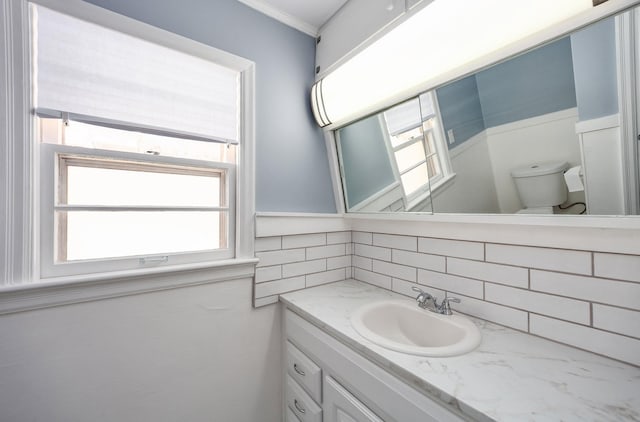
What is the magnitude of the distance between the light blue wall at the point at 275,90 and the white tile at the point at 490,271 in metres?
0.73

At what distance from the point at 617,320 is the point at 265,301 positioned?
1.24 meters

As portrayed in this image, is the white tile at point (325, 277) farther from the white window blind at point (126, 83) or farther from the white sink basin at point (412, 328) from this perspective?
the white window blind at point (126, 83)

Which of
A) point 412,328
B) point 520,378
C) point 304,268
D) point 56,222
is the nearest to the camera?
point 520,378

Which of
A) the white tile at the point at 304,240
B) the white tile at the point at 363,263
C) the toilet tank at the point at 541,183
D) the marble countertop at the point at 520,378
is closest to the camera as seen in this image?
the marble countertop at the point at 520,378

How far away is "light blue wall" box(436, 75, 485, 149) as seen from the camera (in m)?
0.91

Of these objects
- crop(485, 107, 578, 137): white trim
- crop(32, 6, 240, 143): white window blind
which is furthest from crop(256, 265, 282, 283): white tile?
crop(485, 107, 578, 137): white trim

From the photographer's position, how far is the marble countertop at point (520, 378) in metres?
0.54

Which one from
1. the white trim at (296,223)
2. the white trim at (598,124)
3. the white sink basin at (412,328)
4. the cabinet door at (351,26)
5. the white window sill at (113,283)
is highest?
the cabinet door at (351,26)

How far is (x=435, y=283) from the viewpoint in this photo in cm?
Answer: 113

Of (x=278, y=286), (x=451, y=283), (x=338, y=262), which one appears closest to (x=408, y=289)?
(x=451, y=283)

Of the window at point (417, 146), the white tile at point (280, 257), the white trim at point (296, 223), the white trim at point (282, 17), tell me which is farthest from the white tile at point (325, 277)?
the white trim at point (282, 17)

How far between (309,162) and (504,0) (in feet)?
3.21

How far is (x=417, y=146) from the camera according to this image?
112 centimetres

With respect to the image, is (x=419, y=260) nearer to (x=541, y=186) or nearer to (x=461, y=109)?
(x=541, y=186)
